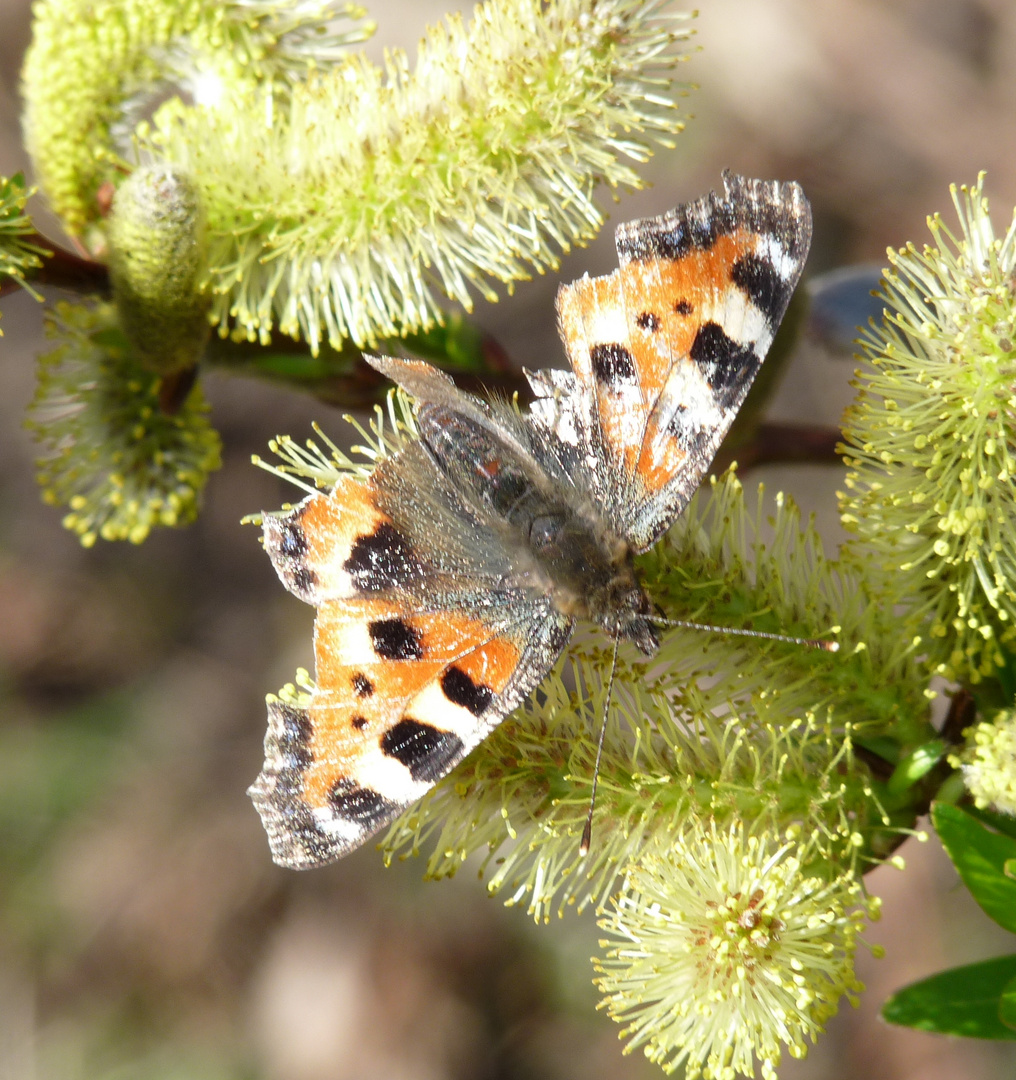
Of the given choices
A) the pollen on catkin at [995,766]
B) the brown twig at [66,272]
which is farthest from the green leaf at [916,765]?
the brown twig at [66,272]

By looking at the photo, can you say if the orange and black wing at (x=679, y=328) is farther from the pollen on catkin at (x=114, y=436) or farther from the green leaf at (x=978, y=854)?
the pollen on catkin at (x=114, y=436)

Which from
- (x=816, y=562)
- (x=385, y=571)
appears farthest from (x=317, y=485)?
(x=816, y=562)

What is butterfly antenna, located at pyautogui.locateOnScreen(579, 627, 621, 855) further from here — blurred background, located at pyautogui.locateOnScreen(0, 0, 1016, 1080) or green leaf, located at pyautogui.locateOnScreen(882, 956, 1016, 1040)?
blurred background, located at pyautogui.locateOnScreen(0, 0, 1016, 1080)

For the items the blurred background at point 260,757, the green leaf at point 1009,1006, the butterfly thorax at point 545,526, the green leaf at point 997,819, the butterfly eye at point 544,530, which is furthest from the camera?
the blurred background at point 260,757

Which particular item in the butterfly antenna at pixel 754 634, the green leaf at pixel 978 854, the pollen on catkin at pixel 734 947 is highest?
the butterfly antenna at pixel 754 634

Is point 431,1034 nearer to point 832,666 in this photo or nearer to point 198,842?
point 198,842

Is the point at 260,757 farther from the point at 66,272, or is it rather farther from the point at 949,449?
the point at 949,449

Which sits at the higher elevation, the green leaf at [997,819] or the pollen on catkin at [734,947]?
the green leaf at [997,819]

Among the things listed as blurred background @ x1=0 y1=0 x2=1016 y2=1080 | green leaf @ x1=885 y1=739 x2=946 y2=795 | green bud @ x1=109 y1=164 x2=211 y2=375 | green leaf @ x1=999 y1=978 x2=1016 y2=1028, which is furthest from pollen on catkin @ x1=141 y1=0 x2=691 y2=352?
blurred background @ x1=0 y1=0 x2=1016 y2=1080
